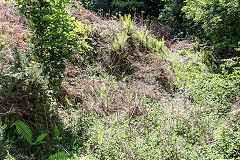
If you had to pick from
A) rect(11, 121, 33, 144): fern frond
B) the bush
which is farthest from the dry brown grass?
the bush

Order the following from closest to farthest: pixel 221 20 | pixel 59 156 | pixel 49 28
Result: pixel 59 156
pixel 49 28
pixel 221 20

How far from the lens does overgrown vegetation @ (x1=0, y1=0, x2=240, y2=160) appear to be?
336 cm

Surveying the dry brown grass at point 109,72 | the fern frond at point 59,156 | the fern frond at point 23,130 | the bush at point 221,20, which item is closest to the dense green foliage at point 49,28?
the dry brown grass at point 109,72

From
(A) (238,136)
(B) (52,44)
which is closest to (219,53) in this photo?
(A) (238,136)

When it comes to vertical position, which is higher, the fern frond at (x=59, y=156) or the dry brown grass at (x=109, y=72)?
the dry brown grass at (x=109, y=72)

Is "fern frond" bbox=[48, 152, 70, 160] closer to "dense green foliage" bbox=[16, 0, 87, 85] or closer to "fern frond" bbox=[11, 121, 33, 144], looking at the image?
"fern frond" bbox=[11, 121, 33, 144]

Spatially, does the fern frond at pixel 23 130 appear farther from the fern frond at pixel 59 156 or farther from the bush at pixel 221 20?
the bush at pixel 221 20

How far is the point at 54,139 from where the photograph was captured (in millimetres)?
3580

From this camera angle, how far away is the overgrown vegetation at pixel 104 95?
11.0 feet

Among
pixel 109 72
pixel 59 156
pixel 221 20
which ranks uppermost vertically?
pixel 221 20

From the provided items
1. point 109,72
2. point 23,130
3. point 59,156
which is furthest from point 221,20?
point 23,130

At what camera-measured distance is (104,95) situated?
4652 mm

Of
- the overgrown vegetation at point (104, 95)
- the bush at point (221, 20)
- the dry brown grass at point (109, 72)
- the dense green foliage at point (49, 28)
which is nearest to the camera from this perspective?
the overgrown vegetation at point (104, 95)

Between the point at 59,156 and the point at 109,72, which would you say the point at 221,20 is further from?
the point at 59,156
